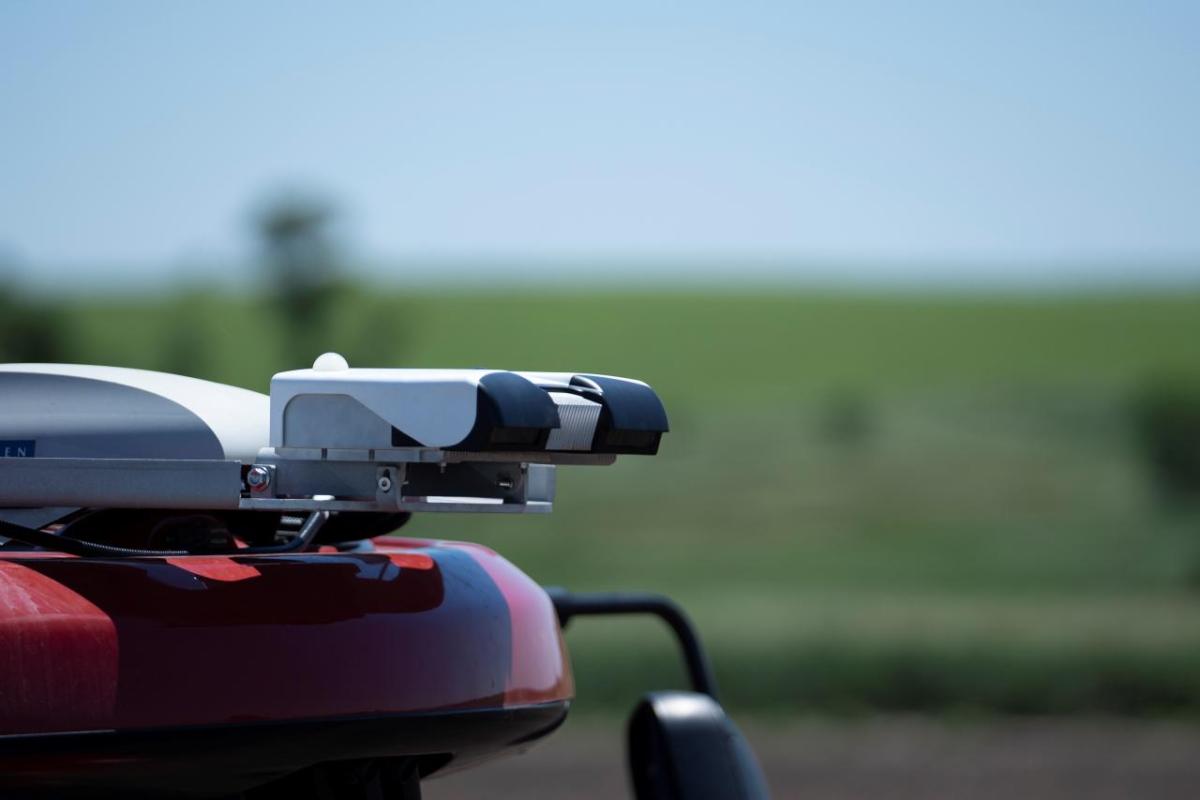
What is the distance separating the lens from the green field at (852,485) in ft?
74.5

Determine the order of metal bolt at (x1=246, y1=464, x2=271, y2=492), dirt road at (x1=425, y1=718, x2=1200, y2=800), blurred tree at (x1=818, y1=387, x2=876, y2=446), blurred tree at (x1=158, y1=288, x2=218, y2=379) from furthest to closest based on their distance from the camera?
blurred tree at (x1=818, y1=387, x2=876, y2=446) → blurred tree at (x1=158, y1=288, x2=218, y2=379) → dirt road at (x1=425, y1=718, x2=1200, y2=800) → metal bolt at (x1=246, y1=464, x2=271, y2=492)

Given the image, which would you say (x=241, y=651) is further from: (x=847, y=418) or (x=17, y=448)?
(x=847, y=418)

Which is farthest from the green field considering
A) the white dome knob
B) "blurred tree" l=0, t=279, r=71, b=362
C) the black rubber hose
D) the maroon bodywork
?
the white dome knob

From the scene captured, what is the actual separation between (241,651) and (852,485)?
4799 centimetres

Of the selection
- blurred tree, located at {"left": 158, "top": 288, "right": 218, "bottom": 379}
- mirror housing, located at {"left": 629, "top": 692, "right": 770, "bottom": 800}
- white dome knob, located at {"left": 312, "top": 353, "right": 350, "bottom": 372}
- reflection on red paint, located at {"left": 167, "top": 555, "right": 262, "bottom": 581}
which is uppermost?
white dome knob, located at {"left": 312, "top": 353, "right": 350, "bottom": 372}

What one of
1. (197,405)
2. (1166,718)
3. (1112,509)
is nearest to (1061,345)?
(1112,509)

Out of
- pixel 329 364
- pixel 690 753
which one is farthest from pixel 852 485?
pixel 329 364

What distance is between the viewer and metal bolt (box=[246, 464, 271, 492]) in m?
2.04

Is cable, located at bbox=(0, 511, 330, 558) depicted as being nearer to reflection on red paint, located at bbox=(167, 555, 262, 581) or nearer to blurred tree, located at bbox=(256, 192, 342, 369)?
reflection on red paint, located at bbox=(167, 555, 262, 581)

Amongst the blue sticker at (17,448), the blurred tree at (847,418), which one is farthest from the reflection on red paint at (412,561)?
the blurred tree at (847,418)

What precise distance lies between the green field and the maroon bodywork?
16.5 m

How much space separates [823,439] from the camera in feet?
170

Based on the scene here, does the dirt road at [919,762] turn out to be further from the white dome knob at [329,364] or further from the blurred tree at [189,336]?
the blurred tree at [189,336]

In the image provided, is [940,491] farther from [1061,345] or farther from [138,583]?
[138,583]
